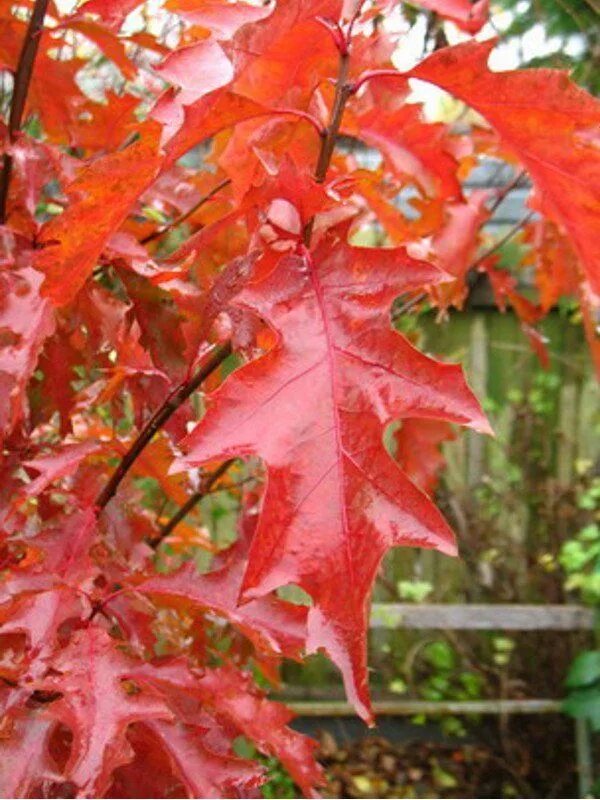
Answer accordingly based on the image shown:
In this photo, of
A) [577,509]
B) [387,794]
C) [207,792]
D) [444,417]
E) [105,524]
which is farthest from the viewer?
A: [577,509]

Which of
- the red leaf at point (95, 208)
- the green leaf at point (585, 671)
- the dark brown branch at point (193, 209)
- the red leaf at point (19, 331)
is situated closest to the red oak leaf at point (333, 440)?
the red leaf at point (95, 208)

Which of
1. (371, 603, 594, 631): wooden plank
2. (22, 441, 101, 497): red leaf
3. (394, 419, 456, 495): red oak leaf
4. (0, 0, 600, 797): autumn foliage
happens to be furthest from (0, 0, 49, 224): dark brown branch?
(371, 603, 594, 631): wooden plank

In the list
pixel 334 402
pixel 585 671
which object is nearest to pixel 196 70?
pixel 334 402

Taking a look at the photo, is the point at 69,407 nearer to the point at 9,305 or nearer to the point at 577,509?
the point at 9,305

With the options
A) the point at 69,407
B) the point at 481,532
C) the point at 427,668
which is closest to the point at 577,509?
the point at 481,532

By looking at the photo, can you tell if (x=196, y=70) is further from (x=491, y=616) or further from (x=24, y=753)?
(x=491, y=616)

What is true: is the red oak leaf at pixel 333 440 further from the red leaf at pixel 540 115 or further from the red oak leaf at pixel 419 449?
the red oak leaf at pixel 419 449

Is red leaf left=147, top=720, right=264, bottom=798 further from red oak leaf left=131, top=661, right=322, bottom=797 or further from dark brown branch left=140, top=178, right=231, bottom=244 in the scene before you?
dark brown branch left=140, top=178, right=231, bottom=244

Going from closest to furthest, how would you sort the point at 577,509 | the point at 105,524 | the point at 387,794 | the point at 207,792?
1. the point at 207,792
2. the point at 105,524
3. the point at 387,794
4. the point at 577,509

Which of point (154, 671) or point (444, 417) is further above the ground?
point (444, 417)

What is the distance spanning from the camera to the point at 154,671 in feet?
2.91

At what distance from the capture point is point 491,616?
3334 millimetres

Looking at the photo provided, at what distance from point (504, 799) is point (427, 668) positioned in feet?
1.78

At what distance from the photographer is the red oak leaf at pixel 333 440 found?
624 millimetres
